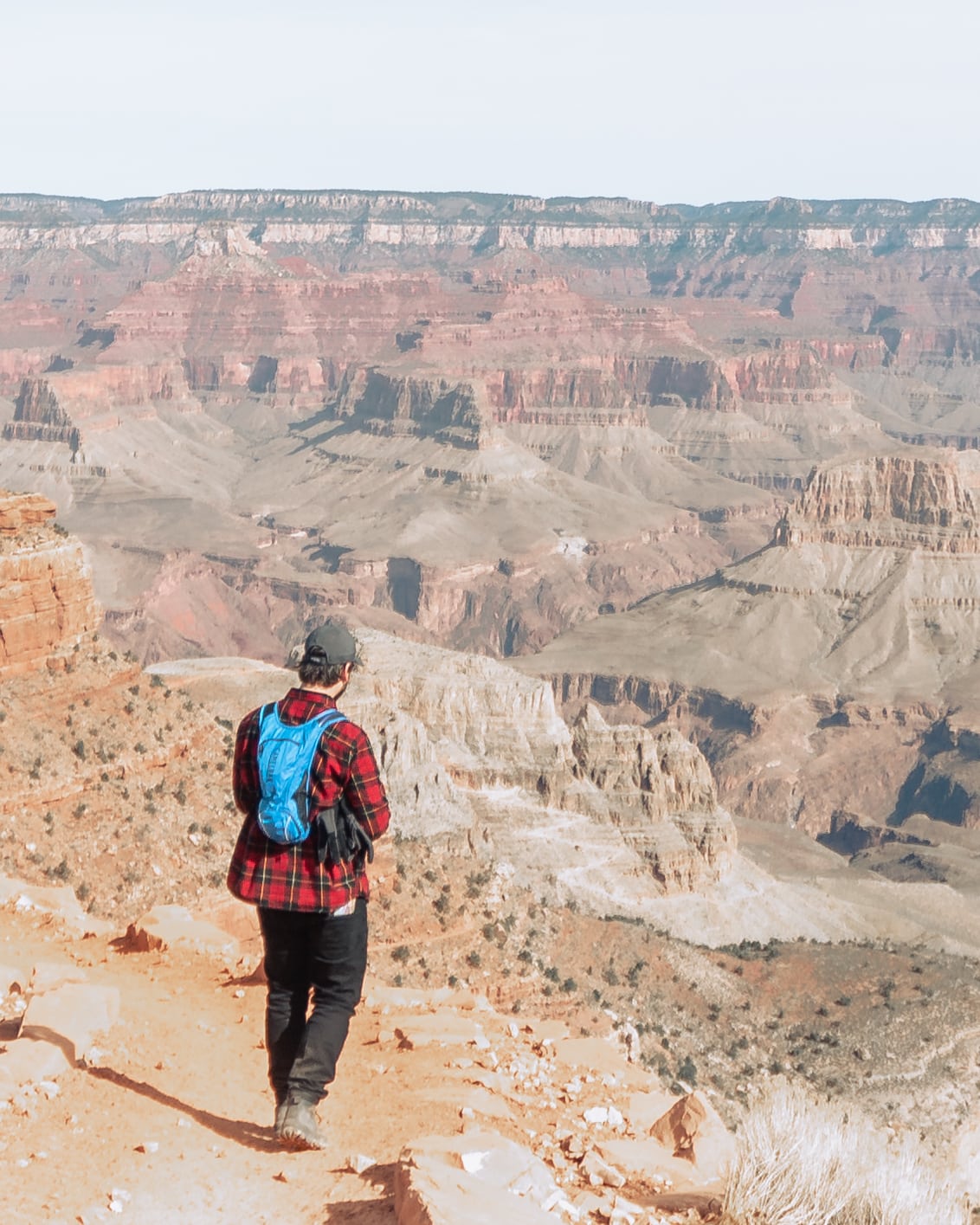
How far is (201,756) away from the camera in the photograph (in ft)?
115

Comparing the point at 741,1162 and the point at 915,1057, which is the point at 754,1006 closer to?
the point at 915,1057

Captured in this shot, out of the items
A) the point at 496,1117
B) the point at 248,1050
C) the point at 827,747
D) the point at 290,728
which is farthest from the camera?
the point at 827,747

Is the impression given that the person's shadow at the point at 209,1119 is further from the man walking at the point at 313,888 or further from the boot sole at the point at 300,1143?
the man walking at the point at 313,888

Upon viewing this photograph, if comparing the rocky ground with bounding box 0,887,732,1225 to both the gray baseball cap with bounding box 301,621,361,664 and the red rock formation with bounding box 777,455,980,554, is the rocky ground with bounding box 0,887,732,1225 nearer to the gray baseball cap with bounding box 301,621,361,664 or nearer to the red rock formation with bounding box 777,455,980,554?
the gray baseball cap with bounding box 301,621,361,664

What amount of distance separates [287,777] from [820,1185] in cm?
490

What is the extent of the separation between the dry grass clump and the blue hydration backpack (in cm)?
411

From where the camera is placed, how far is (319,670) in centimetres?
1255

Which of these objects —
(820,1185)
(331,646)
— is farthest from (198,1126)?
(820,1185)

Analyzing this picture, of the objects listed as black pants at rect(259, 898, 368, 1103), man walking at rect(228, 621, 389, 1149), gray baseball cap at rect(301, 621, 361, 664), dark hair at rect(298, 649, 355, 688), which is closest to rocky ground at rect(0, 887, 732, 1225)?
black pants at rect(259, 898, 368, 1103)

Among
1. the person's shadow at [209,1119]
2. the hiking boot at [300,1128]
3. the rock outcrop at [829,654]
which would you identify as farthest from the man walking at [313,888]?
the rock outcrop at [829,654]

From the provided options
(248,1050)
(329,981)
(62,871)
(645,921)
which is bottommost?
(645,921)

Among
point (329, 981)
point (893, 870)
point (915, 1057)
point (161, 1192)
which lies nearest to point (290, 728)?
point (329, 981)

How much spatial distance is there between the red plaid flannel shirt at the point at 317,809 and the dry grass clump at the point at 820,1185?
12.0ft

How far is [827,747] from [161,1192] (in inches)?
4462
